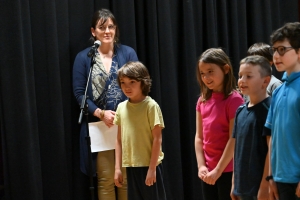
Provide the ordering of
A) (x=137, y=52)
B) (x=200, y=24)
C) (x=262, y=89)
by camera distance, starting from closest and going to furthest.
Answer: (x=262, y=89) → (x=137, y=52) → (x=200, y=24)

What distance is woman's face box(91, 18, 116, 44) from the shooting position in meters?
3.12

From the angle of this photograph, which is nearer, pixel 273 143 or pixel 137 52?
pixel 273 143

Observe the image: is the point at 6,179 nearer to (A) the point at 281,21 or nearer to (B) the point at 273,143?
(B) the point at 273,143

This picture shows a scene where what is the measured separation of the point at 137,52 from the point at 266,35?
1310 mm

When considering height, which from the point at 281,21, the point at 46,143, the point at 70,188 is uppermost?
the point at 281,21

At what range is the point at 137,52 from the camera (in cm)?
354

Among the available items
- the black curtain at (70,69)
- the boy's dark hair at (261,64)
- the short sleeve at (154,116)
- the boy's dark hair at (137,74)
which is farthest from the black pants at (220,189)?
the black curtain at (70,69)

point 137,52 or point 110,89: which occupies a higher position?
point 137,52

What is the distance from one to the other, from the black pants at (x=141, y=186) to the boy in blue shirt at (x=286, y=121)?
847mm

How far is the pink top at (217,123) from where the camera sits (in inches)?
88.2

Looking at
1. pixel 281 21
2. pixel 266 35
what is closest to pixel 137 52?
pixel 266 35

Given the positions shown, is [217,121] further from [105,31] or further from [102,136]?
[105,31]

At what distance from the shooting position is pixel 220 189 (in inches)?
89.6

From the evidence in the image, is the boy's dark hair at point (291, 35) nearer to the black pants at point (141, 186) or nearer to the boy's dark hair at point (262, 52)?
the boy's dark hair at point (262, 52)
